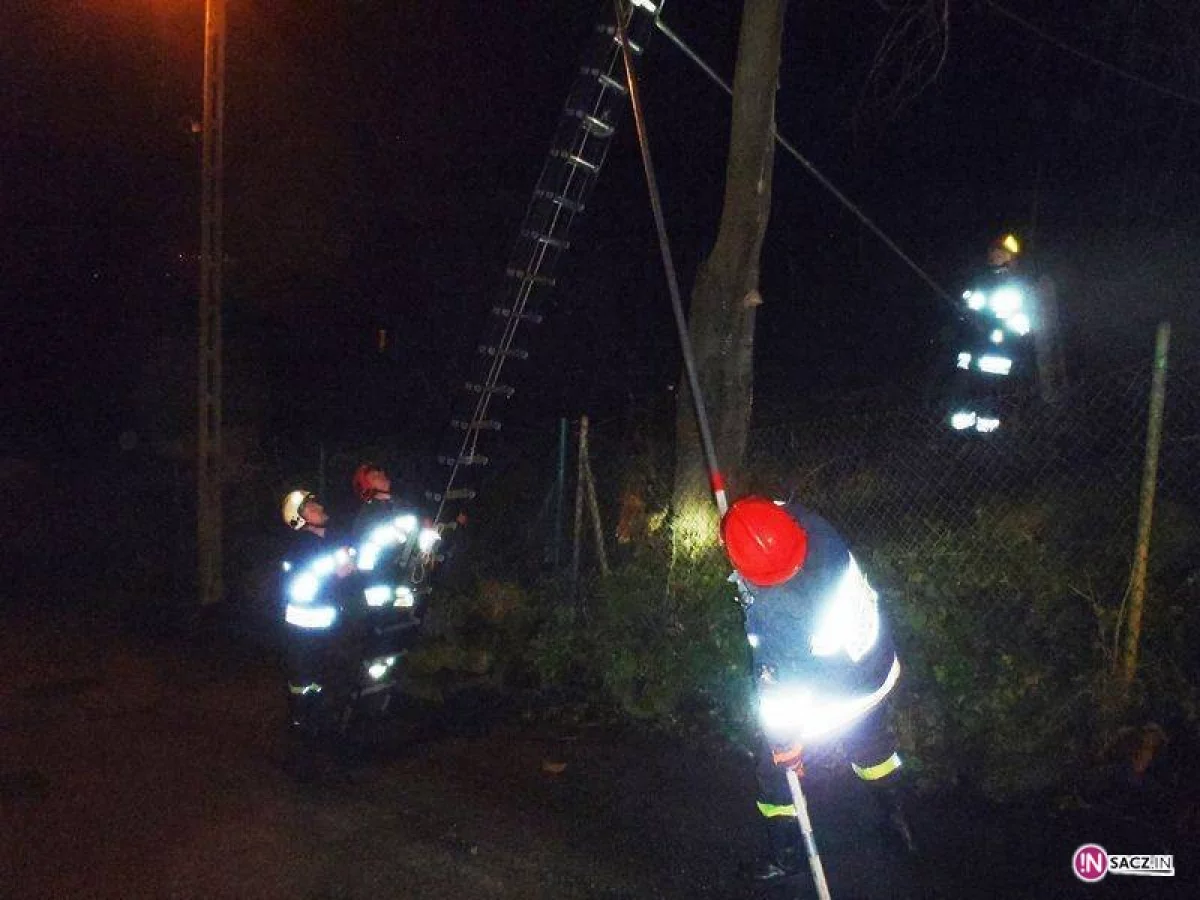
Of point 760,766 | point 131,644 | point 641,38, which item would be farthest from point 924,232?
point 760,766

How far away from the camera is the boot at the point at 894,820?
4.39 metres

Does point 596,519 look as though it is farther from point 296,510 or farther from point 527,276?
point 296,510

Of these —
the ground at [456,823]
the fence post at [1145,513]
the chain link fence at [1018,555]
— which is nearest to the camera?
the ground at [456,823]

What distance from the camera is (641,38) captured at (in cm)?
721

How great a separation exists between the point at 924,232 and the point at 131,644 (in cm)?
1206

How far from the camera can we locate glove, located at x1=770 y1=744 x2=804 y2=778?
13.3 feet

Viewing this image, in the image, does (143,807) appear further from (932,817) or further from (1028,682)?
(1028,682)

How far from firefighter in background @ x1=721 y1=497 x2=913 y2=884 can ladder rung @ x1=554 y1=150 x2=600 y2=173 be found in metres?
3.96

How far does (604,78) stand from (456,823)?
4785 mm

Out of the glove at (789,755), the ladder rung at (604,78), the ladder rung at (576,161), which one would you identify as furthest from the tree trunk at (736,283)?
the glove at (789,755)

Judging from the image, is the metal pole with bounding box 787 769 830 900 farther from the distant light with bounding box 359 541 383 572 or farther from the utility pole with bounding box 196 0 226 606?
the utility pole with bounding box 196 0 226 606

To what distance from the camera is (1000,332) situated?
7.62m

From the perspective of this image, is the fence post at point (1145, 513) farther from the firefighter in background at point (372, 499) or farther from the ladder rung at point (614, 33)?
the firefighter in background at point (372, 499)

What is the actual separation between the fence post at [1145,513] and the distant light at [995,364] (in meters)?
2.41
